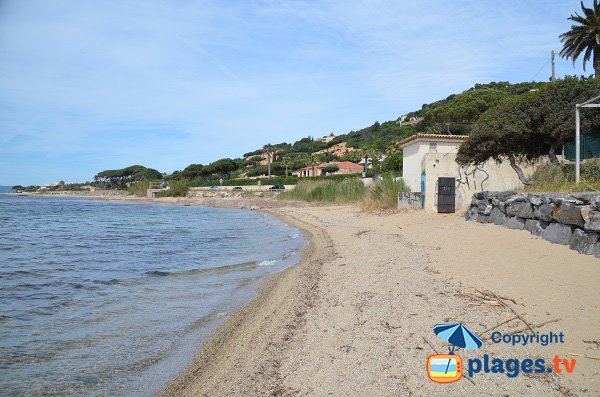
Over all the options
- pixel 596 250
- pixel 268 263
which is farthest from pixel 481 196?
pixel 268 263

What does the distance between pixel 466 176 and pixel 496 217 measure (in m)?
5.36

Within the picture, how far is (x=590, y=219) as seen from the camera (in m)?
6.55

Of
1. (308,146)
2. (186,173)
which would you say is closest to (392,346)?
(186,173)

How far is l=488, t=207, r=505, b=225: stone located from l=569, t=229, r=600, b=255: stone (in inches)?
136

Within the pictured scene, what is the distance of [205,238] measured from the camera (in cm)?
1748

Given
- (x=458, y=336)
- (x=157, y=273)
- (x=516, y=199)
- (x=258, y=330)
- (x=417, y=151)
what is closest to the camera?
(x=458, y=336)

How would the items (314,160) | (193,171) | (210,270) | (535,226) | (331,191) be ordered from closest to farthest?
(535,226) → (210,270) → (331,191) → (314,160) → (193,171)

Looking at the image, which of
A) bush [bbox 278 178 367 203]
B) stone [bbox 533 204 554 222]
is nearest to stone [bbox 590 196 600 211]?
stone [bbox 533 204 554 222]

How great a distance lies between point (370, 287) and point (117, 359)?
3602mm

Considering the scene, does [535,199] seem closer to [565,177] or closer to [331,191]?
[565,177]

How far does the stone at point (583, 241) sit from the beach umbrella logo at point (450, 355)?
325cm

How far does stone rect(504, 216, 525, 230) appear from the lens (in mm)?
9333

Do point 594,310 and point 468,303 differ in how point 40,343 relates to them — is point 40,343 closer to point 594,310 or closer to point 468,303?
point 468,303

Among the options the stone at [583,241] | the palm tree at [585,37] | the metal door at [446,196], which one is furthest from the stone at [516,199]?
the palm tree at [585,37]
